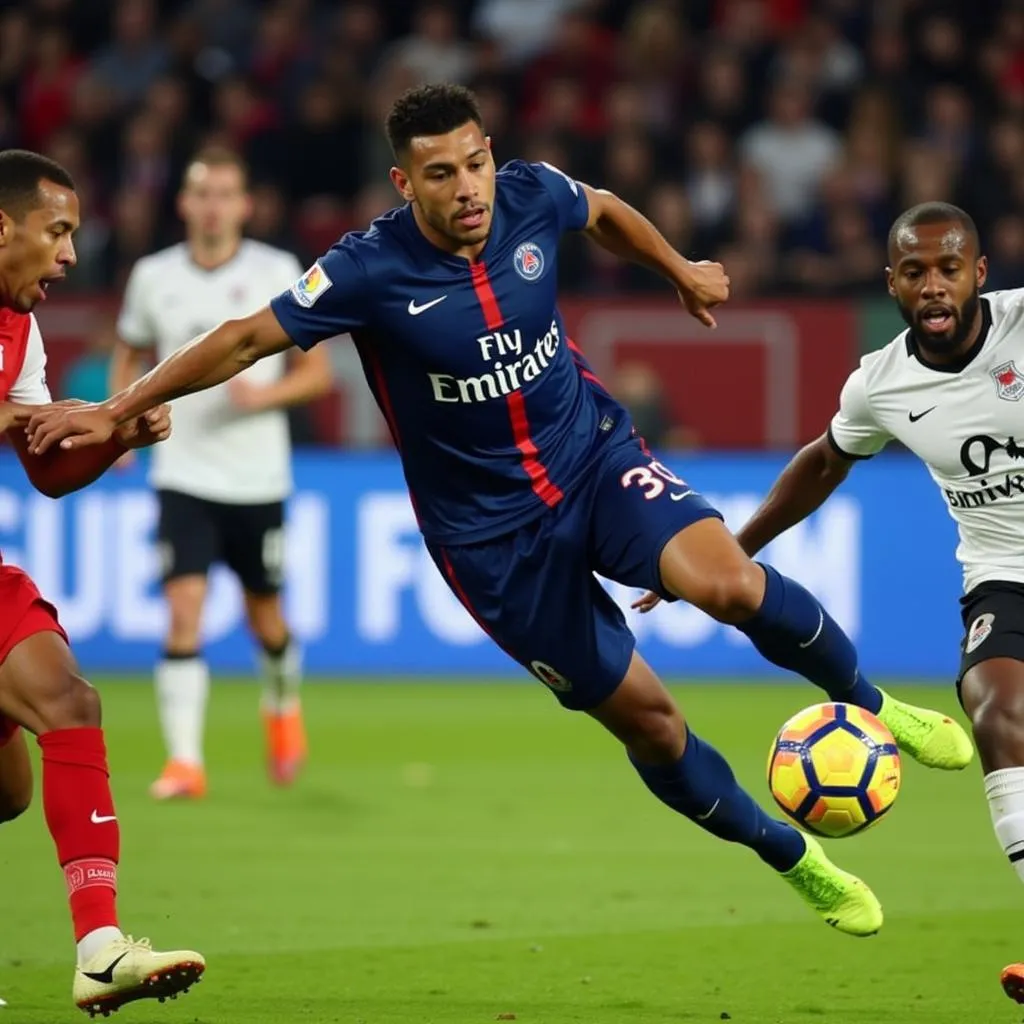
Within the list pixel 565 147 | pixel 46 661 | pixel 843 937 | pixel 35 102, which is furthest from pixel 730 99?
pixel 46 661

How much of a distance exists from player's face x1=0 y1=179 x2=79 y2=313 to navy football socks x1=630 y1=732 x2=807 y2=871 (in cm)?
226

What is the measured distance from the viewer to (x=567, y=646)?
6.06 m

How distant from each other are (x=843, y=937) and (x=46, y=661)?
9.44 feet

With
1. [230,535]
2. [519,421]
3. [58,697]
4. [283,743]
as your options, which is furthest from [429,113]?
[283,743]

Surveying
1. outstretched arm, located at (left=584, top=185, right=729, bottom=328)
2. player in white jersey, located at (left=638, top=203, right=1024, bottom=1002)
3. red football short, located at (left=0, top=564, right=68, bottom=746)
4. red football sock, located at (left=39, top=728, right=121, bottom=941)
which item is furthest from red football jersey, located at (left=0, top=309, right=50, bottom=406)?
player in white jersey, located at (left=638, top=203, right=1024, bottom=1002)

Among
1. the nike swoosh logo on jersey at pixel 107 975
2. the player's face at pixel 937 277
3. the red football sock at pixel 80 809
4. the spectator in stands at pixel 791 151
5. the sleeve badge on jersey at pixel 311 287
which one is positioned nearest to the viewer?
the nike swoosh logo on jersey at pixel 107 975

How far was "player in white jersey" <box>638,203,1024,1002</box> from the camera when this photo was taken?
5.70m

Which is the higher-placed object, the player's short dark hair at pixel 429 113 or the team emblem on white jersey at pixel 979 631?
the player's short dark hair at pixel 429 113

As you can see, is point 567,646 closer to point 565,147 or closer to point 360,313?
point 360,313

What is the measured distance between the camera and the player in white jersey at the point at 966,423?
5.70 metres

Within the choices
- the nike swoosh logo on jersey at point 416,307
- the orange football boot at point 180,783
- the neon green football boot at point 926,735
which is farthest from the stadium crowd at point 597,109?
the nike swoosh logo on jersey at point 416,307

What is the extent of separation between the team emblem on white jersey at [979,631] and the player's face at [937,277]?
812 mm

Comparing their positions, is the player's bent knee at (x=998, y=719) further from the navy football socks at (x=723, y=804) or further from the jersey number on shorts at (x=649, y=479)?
the jersey number on shorts at (x=649, y=479)

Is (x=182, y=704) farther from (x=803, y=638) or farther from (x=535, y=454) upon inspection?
(x=803, y=638)
